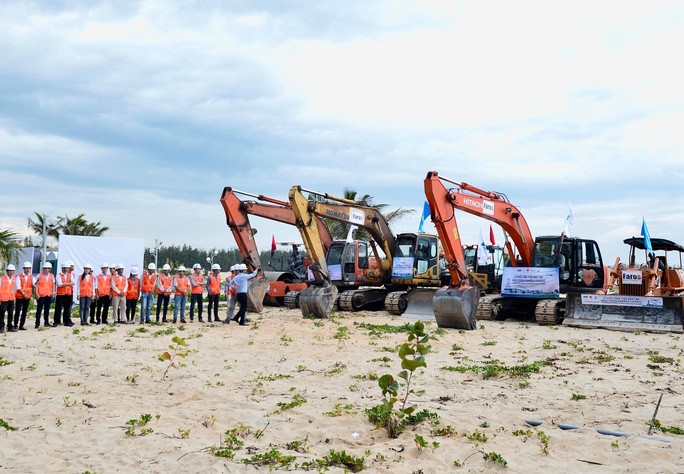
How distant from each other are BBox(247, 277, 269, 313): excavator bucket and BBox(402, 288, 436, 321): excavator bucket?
4.72m

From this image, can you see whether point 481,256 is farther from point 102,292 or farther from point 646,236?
point 102,292

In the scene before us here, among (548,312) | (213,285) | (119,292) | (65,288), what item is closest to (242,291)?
(213,285)

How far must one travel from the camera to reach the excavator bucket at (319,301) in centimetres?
2003

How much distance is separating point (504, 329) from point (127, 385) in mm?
11092

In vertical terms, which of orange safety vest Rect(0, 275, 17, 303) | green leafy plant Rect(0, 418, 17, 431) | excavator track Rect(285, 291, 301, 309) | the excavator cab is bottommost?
green leafy plant Rect(0, 418, 17, 431)

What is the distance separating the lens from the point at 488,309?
2012 centimetres

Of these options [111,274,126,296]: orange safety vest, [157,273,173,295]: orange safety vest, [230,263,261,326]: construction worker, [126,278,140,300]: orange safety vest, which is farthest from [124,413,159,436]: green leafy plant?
[157,273,173,295]: orange safety vest

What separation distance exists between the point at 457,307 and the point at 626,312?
4.86 metres

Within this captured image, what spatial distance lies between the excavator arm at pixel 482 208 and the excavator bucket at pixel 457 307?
56.0 inches

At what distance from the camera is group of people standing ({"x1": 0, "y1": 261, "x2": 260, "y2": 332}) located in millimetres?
16844

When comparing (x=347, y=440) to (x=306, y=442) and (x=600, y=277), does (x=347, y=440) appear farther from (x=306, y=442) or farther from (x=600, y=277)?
(x=600, y=277)

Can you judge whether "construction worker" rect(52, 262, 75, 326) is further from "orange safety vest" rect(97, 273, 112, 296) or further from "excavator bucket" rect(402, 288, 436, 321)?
"excavator bucket" rect(402, 288, 436, 321)

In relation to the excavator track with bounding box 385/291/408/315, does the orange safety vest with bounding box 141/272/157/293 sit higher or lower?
higher

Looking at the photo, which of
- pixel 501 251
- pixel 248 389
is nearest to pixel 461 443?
pixel 248 389
